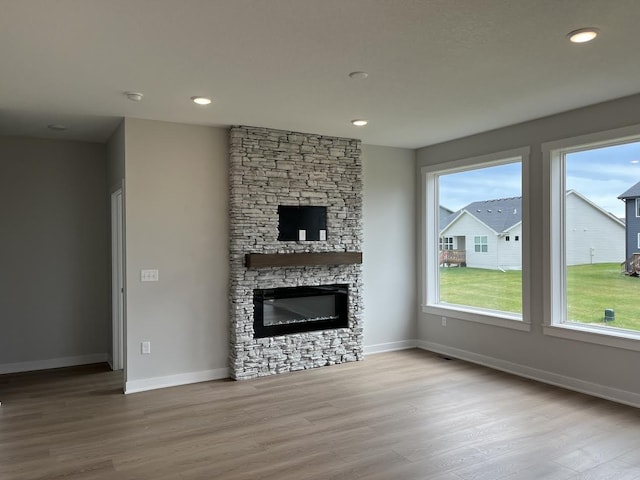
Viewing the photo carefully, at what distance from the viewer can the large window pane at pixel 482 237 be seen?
5.23 metres

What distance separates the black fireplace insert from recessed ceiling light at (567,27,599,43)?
361 centimetres

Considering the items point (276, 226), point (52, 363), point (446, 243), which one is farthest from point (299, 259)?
point (52, 363)

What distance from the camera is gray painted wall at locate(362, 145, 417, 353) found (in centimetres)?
605

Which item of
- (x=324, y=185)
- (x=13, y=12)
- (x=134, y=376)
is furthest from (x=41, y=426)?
(x=324, y=185)

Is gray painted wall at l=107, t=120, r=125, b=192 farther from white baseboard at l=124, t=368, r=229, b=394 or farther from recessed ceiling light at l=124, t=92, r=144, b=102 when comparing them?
white baseboard at l=124, t=368, r=229, b=394

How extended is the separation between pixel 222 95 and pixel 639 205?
3811 mm

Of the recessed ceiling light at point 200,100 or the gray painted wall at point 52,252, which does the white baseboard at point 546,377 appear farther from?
the gray painted wall at point 52,252

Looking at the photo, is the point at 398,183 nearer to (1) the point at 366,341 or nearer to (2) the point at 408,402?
(1) the point at 366,341

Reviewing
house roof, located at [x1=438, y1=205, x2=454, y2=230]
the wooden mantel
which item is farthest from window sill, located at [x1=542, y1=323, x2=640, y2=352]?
the wooden mantel

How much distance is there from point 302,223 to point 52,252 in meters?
3.01

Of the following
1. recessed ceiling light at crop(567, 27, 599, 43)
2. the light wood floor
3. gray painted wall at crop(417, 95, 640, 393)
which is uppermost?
recessed ceiling light at crop(567, 27, 599, 43)

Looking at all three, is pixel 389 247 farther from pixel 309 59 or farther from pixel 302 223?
pixel 309 59

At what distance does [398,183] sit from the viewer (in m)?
6.27

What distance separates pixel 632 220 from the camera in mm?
4242
